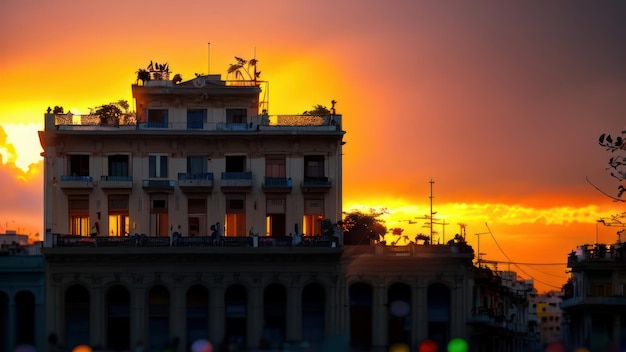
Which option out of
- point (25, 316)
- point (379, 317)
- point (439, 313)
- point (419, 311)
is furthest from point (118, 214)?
point (439, 313)

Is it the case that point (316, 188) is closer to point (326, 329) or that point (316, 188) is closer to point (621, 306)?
point (326, 329)

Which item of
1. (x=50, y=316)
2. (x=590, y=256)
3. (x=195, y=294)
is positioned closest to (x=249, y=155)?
(x=195, y=294)

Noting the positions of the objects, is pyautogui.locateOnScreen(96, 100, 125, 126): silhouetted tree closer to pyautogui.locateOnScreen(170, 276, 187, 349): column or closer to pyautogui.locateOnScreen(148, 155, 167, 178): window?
pyautogui.locateOnScreen(148, 155, 167, 178): window

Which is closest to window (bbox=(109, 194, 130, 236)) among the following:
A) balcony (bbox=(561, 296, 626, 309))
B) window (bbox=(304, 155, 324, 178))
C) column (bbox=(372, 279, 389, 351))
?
window (bbox=(304, 155, 324, 178))

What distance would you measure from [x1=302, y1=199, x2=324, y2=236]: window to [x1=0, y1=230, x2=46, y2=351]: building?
1649 centimetres

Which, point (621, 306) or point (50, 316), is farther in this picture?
point (621, 306)

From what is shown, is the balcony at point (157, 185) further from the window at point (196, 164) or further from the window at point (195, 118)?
the window at point (195, 118)

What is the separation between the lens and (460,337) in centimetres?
10112

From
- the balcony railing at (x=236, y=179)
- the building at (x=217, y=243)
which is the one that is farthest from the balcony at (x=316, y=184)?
the balcony railing at (x=236, y=179)

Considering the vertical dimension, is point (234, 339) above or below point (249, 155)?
below

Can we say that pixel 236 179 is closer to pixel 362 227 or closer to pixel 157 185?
pixel 157 185

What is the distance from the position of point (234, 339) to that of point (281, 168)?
37.7ft

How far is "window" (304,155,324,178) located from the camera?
103 metres

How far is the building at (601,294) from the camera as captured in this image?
12111 centimetres
